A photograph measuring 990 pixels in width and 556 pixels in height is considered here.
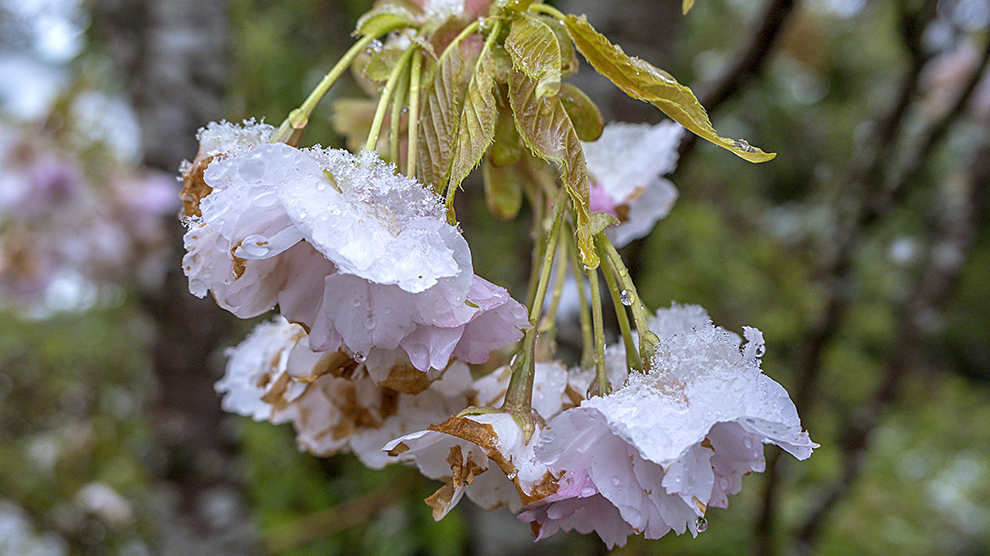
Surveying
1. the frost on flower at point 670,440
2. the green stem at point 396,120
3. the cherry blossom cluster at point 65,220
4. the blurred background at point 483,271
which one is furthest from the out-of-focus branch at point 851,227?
the cherry blossom cluster at point 65,220

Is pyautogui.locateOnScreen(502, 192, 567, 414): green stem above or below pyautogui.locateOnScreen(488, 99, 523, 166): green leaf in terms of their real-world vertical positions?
below

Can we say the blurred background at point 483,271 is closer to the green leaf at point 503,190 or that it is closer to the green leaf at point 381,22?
the green leaf at point 503,190

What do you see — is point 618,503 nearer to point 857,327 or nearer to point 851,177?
point 851,177

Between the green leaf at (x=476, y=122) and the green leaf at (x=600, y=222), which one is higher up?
the green leaf at (x=476, y=122)

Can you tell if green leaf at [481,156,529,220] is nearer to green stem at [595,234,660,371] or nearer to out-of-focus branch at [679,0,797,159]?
green stem at [595,234,660,371]

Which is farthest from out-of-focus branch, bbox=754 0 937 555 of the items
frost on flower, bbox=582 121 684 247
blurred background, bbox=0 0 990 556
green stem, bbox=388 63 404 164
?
green stem, bbox=388 63 404 164

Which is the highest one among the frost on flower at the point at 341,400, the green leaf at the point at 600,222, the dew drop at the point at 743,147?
the dew drop at the point at 743,147
